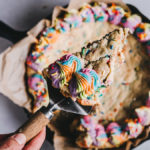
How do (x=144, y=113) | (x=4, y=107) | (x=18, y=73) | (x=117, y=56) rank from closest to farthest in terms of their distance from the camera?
(x=117, y=56)
(x=144, y=113)
(x=18, y=73)
(x=4, y=107)

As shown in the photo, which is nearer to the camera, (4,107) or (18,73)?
(18,73)

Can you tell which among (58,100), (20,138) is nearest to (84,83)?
(58,100)

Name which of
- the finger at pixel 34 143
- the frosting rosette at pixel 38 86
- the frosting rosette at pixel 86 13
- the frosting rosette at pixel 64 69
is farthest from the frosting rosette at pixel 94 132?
the frosting rosette at pixel 86 13

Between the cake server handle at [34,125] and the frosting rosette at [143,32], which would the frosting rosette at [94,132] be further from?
the frosting rosette at [143,32]

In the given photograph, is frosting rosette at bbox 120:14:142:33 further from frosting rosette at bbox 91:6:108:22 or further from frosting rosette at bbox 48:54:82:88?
frosting rosette at bbox 48:54:82:88

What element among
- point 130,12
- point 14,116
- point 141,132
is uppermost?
point 130,12

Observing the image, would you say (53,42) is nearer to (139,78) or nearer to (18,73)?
(18,73)

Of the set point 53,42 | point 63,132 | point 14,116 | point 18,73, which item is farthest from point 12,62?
point 63,132
